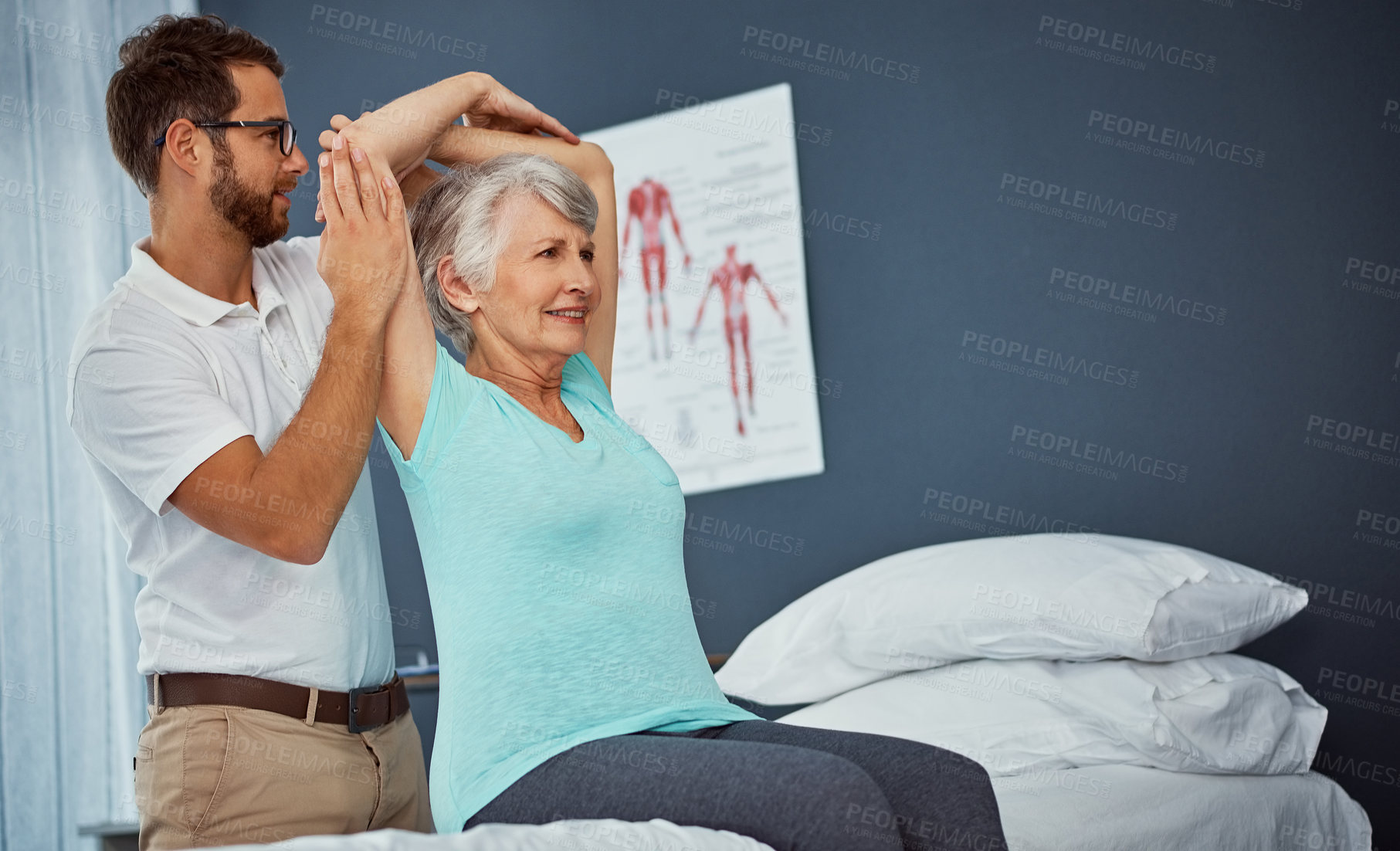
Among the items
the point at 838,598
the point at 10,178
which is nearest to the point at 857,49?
the point at 838,598

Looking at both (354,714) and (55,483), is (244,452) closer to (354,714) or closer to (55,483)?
(354,714)

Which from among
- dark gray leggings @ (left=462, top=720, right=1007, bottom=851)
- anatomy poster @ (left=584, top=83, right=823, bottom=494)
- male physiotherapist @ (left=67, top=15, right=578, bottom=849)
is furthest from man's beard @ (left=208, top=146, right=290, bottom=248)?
anatomy poster @ (left=584, top=83, right=823, bottom=494)

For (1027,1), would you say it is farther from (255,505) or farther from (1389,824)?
(255,505)

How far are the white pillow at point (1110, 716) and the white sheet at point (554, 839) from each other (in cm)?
92

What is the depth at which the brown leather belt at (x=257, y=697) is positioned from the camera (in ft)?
4.61

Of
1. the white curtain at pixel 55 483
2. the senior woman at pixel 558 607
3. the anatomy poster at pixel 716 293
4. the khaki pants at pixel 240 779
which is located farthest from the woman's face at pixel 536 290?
the white curtain at pixel 55 483

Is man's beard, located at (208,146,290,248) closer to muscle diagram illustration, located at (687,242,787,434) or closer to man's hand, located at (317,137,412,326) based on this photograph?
man's hand, located at (317,137,412,326)

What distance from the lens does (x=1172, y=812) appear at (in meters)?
1.72

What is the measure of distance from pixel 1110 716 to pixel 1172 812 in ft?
0.55

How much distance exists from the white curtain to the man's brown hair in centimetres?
144

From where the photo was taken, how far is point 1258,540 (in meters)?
2.32

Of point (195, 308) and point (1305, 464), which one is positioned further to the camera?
point (1305, 464)

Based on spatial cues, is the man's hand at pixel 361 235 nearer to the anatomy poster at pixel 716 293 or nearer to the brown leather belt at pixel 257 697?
the brown leather belt at pixel 257 697

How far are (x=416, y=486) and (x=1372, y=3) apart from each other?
7.18 ft
